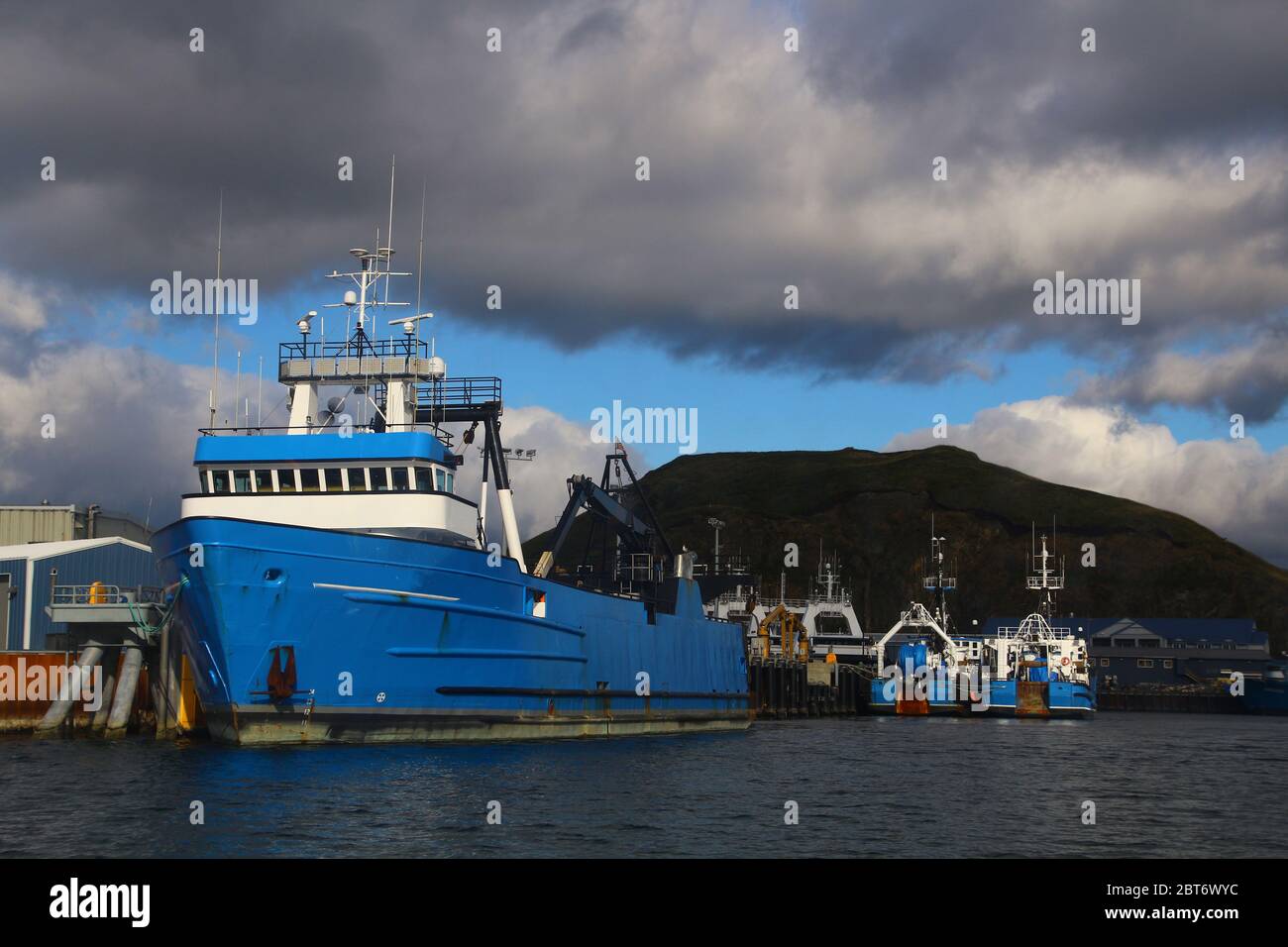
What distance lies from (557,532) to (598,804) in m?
22.9

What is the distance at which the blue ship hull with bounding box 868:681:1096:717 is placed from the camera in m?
79.8

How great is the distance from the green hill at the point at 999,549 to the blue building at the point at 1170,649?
26591 mm

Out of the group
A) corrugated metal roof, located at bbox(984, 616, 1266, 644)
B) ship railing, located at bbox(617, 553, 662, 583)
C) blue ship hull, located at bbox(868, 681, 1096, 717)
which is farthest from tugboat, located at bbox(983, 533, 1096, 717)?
corrugated metal roof, located at bbox(984, 616, 1266, 644)

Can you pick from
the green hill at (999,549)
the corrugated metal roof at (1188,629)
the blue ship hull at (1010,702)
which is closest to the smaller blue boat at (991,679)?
the blue ship hull at (1010,702)

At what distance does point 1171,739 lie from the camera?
2208 inches

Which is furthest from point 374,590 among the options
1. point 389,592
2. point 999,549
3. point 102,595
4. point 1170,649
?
point 999,549

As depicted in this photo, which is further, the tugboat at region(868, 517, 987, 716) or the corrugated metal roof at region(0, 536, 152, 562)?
the tugboat at region(868, 517, 987, 716)

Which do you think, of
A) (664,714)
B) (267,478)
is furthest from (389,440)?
(664,714)

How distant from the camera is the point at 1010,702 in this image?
265 feet

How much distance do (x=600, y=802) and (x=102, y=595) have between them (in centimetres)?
2124

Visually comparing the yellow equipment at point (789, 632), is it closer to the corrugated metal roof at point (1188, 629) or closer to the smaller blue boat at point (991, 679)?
the smaller blue boat at point (991, 679)

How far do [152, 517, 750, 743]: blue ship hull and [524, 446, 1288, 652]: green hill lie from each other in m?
126

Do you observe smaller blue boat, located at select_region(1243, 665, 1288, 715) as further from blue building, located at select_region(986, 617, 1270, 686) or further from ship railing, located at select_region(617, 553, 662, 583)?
ship railing, located at select_region(617, 553, 662, 583)
